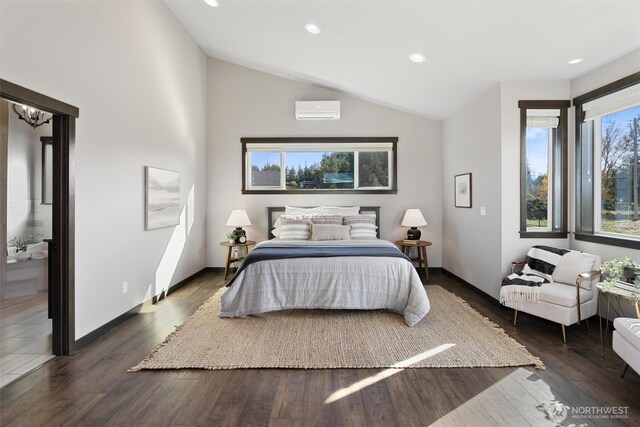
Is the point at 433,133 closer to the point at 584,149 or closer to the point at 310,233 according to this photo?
the point at 584,149

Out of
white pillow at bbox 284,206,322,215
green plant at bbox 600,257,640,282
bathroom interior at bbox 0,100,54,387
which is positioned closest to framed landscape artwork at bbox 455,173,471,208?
green plant at bbox 600,257,640,282

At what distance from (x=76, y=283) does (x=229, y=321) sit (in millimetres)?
1441

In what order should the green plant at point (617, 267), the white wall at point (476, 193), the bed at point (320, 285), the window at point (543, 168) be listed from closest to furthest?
the green plant at point (617, 267)
the bed at point (320, 285)
the window at point (543, 168)
the white wall at point (476, 193)

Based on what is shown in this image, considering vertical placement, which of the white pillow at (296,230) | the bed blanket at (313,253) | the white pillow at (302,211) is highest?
the white pillow at (302,211)

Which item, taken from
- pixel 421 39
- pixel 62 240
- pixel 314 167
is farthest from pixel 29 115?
pixel 421 39

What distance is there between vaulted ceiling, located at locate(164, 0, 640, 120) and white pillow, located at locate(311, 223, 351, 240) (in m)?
2.30

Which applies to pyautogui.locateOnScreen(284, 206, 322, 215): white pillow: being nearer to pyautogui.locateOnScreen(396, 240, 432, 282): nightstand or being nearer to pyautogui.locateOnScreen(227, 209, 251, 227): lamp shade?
pyautogui.locateOnScreen(227, 209, 251, 227): lamp shade

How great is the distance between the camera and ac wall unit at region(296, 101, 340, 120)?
5.57m

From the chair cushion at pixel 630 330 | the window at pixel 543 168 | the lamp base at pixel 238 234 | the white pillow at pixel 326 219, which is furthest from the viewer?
the lamp base at pixel 238 234

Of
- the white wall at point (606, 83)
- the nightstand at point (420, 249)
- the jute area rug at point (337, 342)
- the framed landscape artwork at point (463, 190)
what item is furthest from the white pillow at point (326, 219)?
the white wall at point (606, 83)

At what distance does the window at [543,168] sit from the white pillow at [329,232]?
2289 mm

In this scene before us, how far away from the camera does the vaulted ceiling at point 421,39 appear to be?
2781 mm

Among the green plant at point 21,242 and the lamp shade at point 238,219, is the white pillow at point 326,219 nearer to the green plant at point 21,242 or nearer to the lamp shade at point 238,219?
the lamp shade at point 238,219

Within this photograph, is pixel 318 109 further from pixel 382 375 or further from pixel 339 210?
pixel 382 375
